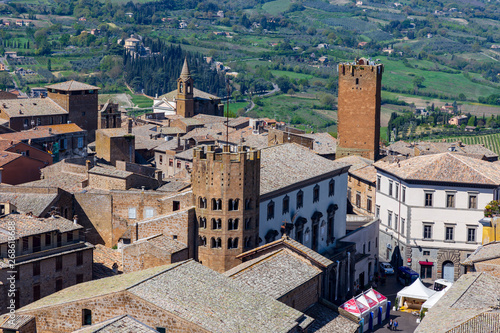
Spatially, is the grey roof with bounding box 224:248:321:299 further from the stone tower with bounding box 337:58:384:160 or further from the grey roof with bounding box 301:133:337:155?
the grey roof with bounding box 301:133:337:155

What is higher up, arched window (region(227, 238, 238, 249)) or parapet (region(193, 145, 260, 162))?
parapet (region(193, 145, 260, 162))

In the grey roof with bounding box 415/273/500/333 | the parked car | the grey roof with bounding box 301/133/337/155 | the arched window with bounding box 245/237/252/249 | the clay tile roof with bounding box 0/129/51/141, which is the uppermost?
the clay tile roof with bounding box 0/129/51/141

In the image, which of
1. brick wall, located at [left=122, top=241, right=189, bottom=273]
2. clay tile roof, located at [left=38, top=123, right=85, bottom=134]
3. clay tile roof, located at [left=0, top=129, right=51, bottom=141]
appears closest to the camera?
brick wall, located at [left=122, top=241, right=189, bottom=273]

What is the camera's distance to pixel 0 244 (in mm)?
50094

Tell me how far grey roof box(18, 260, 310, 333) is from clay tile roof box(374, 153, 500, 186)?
3205 centimetres

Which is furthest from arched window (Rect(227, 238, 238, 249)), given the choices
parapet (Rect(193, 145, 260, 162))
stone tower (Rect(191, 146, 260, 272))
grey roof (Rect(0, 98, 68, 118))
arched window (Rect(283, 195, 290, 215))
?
grey roof (Rect(0, 98, 68, 118))

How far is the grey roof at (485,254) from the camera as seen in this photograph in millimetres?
62406

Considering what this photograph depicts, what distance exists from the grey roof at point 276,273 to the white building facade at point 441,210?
23.7m

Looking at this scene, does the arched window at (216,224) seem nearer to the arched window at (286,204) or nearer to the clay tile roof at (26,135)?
the arched window at (286,204)

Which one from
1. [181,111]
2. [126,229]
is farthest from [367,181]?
[181,111]

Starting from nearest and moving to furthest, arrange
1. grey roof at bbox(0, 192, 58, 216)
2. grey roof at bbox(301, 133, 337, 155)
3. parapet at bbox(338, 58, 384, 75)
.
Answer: grey roof at bbox(0, 192, 58, 216), parapet at bbox(338, 58, 384, 75), grey roof at bbox(301, 133, 337, 155)

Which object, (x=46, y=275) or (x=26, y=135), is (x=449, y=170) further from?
(x=46, y=275)

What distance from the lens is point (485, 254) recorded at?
6362 centimetres

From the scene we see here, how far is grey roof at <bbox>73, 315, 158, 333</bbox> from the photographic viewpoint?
38344 mm
